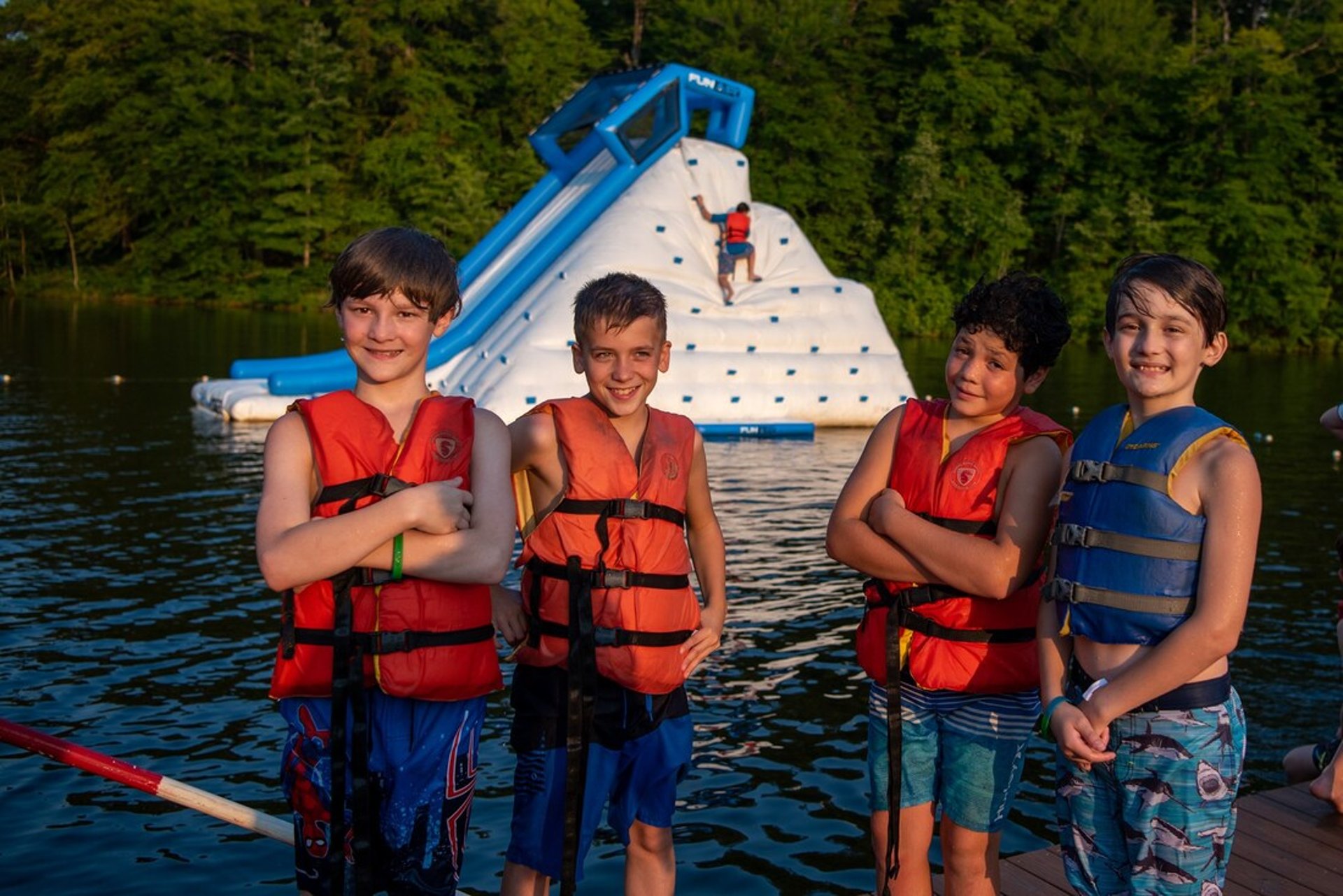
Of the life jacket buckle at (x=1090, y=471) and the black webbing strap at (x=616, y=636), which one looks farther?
the black webbing strap at (x=616, y=636)

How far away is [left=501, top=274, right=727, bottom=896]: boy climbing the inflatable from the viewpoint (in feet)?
11.3

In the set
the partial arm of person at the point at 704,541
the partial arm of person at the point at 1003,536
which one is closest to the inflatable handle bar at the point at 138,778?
the partial arm of person at the point at 704,541

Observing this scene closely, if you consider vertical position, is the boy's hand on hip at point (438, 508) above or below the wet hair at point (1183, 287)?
below

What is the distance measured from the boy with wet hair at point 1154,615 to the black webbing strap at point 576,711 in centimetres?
109

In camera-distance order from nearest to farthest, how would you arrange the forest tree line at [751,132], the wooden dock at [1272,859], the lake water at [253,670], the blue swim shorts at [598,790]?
the blue swim shorts at [598,790]
the wooden dock at [1272,859]
the lake water at [253,670]
the forest tree line at [751,132]

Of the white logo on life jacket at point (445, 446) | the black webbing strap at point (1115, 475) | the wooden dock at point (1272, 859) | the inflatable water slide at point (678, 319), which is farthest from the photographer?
the inflatable water slide at point (678, 319)

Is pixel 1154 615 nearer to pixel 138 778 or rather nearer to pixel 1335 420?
pixel 1335 420

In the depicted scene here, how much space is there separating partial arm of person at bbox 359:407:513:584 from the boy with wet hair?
1264 millimetres

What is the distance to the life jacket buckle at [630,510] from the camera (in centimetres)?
351

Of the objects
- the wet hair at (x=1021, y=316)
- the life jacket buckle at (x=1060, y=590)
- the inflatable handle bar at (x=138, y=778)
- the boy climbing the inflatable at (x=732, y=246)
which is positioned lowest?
the inflatable handle bar at (x=138, y=778)

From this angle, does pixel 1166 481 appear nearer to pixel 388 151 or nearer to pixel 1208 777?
pixel 1208 777

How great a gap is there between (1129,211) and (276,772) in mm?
38058

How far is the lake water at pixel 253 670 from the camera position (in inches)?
211

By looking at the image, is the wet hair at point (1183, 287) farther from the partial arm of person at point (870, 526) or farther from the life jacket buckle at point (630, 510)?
the life jacket buckle at point (630, 510)
